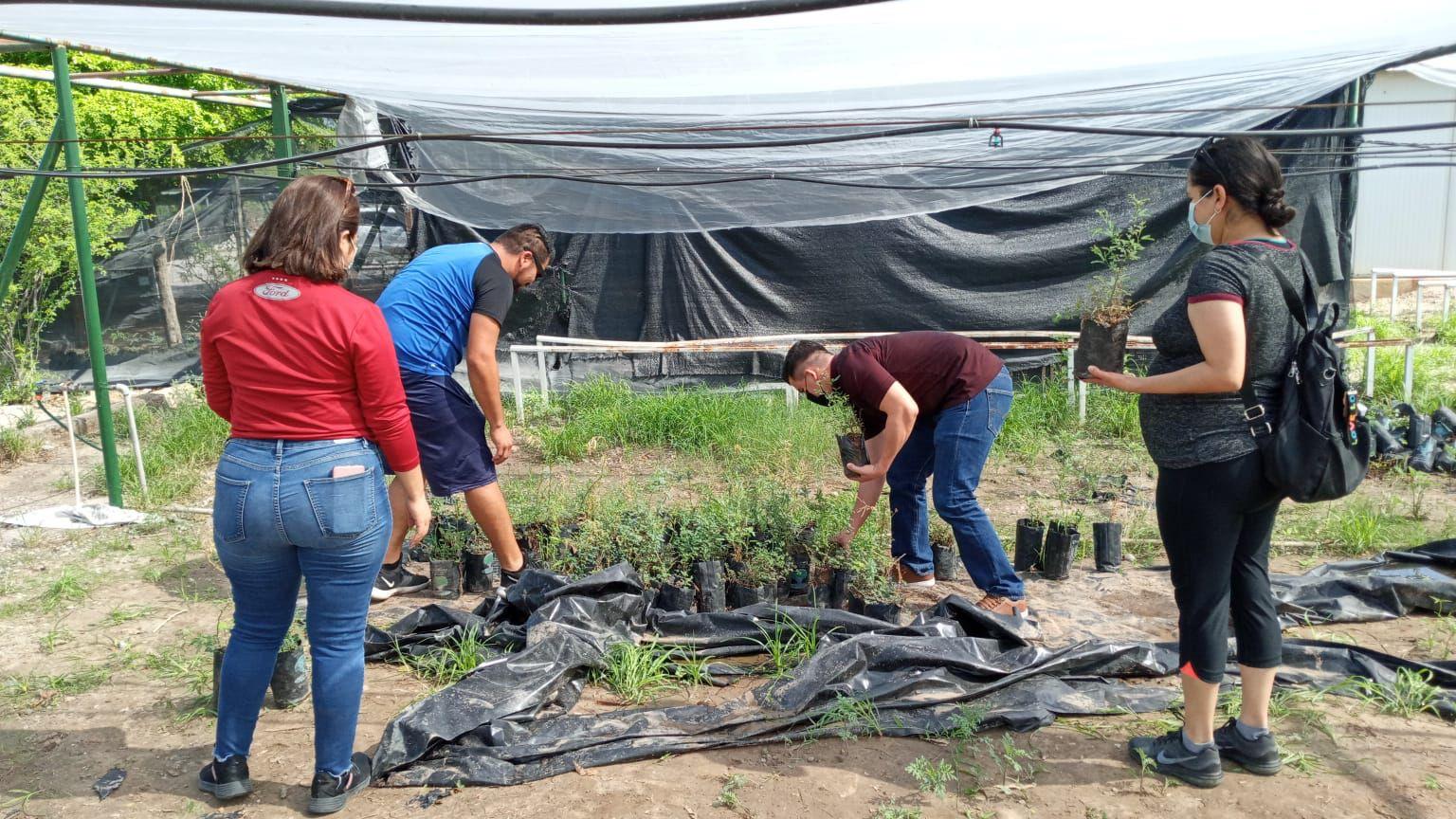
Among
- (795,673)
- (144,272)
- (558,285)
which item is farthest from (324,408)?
(144,272)

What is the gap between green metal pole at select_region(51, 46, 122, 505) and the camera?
527 centimetres

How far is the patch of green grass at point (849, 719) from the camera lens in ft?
10.3

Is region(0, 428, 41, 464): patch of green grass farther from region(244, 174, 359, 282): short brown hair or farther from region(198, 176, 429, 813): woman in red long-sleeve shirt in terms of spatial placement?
region(244, 174, 359, 282): short brown hair

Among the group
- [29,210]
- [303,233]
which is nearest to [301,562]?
[303,233]

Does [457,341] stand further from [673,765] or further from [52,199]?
[52,199]

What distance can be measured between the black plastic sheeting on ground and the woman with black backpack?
653 mm

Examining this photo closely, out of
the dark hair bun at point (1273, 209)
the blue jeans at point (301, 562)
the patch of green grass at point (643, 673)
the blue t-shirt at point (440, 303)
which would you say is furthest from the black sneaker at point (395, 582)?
the dark hair bun at point (1273, 209)

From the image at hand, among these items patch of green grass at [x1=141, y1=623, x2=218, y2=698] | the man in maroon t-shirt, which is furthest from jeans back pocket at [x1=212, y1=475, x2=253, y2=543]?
the man in maroon t-shirt

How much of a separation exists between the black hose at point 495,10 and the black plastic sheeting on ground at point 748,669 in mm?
2024

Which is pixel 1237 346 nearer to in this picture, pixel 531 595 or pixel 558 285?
pixel 531 595

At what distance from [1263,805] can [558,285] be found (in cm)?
751

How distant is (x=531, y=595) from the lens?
393 cm

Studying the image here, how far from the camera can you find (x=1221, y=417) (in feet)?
8.36

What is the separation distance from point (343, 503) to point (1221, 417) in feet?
7.35
